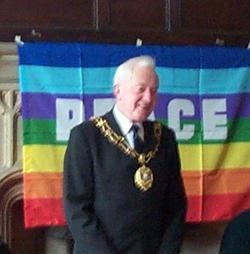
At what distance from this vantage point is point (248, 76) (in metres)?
2.51

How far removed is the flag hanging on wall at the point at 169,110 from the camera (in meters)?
2.29

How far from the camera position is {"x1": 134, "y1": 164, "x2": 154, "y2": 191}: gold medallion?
1.55 meters

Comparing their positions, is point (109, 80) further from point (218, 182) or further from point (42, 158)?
point (218, 182)

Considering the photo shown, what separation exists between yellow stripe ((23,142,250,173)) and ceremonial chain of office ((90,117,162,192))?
72cm

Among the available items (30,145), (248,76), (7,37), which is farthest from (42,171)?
(248,76)

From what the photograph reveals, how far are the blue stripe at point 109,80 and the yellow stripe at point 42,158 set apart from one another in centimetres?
23

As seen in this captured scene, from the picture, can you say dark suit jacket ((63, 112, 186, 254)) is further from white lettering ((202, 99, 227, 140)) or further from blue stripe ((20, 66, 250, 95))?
white lettering ((202, 99, 227, 140))

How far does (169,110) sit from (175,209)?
0.84m

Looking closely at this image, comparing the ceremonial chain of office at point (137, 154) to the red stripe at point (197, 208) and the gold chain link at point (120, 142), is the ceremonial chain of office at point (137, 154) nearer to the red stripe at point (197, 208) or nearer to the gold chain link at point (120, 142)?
the gold chain link at point (120, 142)

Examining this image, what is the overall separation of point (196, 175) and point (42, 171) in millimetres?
661

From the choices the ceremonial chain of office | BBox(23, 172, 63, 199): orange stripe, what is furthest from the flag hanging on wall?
the ceremonial chain of office

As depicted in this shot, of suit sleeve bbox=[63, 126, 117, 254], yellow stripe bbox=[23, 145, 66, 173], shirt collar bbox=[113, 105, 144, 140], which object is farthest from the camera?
yellow stripe bbox=[23, 145, 66, 173]

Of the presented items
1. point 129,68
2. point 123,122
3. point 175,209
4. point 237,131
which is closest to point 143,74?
point 129,68

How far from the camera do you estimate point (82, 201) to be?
1521 millimetres
